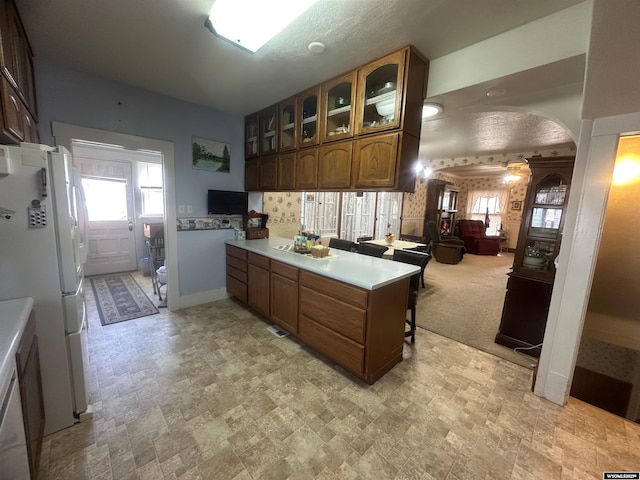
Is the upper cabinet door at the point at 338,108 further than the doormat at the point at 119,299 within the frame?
No

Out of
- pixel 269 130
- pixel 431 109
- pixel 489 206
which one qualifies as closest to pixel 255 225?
pixel 269 130

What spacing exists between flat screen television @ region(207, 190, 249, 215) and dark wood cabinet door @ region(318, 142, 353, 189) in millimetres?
1480

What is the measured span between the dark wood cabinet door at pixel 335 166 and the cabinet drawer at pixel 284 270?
0.88m

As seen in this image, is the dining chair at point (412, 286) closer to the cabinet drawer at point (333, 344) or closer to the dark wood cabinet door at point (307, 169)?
the cabinet drawer at point (333, 344)

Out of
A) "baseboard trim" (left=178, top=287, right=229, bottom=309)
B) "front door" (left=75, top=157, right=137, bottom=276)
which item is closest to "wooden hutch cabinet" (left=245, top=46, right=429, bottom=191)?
"baseboard trim" (left=178, top=287, right=229, bottom=309)

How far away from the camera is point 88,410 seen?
5.44 feet

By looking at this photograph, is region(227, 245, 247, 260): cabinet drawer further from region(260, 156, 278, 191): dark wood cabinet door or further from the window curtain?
A: the window curtain

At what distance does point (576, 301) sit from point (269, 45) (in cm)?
291

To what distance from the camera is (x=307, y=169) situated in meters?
2.68

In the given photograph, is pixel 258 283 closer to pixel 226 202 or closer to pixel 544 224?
pixel 226 202

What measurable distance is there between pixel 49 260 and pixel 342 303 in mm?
1857

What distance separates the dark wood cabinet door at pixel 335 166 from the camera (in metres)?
2.28

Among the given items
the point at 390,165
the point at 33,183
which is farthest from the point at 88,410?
the point at 390,165

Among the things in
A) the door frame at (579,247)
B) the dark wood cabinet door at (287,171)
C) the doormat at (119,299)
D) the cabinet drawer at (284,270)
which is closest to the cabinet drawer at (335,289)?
the cabinet drawer at (284,270)
